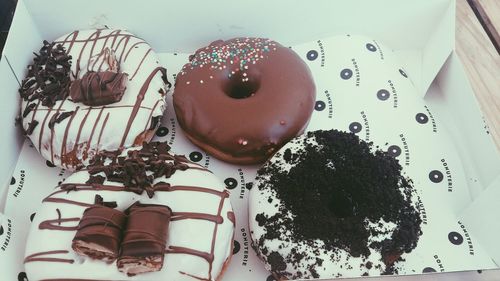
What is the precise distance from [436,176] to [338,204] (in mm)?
463

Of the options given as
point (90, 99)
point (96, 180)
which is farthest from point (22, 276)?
point (90, 99)

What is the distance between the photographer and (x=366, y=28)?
87.2 inches

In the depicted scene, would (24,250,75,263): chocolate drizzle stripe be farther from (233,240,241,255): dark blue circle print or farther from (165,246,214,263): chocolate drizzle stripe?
(233,240,241,255): dark blue circle print

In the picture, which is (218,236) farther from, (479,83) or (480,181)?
(479,83)

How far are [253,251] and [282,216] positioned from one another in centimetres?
22

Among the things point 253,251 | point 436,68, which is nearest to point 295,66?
point 436,68

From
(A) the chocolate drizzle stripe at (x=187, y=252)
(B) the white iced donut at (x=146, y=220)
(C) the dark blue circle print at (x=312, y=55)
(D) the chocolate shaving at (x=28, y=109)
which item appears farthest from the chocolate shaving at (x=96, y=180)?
(C) the dark blue circle print at (x=312, y=55)

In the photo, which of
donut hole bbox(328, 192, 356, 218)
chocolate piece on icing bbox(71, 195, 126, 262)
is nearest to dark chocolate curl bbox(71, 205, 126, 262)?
chocolate piece on icing bbox(71, 195, 126, 262)

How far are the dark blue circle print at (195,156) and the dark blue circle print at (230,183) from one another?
0.47 ft

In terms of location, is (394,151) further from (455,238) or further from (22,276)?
(22,276)

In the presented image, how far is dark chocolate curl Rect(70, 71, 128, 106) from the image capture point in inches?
72.1

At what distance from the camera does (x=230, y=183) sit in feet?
6.22

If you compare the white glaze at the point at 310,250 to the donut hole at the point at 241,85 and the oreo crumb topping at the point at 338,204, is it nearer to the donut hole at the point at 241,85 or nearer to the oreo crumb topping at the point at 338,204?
the oreo crumb topping at the point at 338,204

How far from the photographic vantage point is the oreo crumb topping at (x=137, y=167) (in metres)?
1.61
